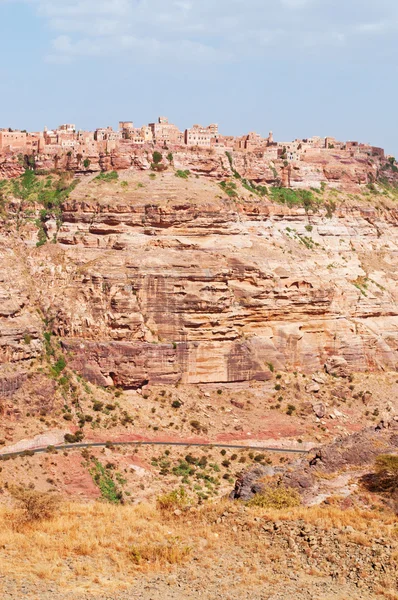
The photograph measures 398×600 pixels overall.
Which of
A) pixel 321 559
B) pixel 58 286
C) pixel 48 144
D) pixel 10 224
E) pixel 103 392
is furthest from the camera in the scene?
pixel 48 144

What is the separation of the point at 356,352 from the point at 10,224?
3109cm

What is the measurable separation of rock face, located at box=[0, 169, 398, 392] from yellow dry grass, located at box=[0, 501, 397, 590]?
28.0 meters

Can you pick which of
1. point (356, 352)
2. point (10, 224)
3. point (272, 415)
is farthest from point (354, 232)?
point (10, 224)

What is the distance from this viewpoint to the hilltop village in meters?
84.5

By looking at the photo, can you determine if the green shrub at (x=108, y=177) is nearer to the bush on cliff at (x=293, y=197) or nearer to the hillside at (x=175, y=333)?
the hillside at (x=175, y=333)

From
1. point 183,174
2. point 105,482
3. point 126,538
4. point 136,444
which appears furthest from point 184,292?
point 126,538

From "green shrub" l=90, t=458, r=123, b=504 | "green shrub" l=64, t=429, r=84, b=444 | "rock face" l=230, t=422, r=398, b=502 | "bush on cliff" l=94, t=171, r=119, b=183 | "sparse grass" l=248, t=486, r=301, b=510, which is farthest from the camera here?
"bush on cliff" l=94, t=171, r=119, b=183

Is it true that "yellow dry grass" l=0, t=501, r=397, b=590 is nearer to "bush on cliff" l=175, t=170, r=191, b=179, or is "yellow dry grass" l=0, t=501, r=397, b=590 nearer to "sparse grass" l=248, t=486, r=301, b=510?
"sparse grass" l=248, t=486, r=301, b=510

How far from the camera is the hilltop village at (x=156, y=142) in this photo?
84.5m

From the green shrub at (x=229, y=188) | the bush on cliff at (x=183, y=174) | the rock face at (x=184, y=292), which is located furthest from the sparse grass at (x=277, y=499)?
the bush on cliff at (x=183, y=174)

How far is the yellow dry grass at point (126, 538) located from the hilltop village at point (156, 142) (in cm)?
5193

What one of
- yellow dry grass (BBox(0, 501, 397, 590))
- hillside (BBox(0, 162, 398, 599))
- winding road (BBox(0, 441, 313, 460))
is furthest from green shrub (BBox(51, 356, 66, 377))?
yellow dry grass (BBox(0, 501, 397, 590))

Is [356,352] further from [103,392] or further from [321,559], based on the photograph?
[321,559]

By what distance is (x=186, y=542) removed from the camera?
106 feet
